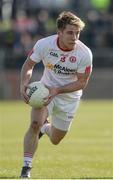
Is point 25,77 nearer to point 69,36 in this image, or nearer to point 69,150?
point 69,36

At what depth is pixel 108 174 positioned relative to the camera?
1177cm

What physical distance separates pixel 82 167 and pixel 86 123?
9.62m

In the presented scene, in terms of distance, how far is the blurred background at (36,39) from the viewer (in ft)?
99.8

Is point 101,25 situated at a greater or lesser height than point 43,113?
lesser

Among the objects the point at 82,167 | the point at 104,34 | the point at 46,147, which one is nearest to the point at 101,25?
the point at 104,34

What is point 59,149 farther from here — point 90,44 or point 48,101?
point 90,44

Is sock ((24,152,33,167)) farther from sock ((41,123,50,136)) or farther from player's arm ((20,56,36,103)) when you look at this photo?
sock ((41,123,50,136))

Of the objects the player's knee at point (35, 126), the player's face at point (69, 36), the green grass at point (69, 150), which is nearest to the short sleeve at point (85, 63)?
the player's face at point (69, 36)

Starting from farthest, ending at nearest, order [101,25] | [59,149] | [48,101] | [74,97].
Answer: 1. [101,25]
2. [59,149]
3. [74,97]
4. [48,101]

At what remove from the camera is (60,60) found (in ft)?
38.2

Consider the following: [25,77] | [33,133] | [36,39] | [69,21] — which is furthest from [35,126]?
[36,39]

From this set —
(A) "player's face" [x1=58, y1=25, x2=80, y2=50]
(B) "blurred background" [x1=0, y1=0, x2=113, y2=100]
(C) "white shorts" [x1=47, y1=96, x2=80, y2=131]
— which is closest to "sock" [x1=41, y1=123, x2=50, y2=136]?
(C) "white shorts" [x1=47, y1=96, x2=80, y2=131]

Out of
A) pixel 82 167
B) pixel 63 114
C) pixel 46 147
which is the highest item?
pixel 63 114

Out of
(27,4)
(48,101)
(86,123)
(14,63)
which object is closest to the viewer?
(48,101)
